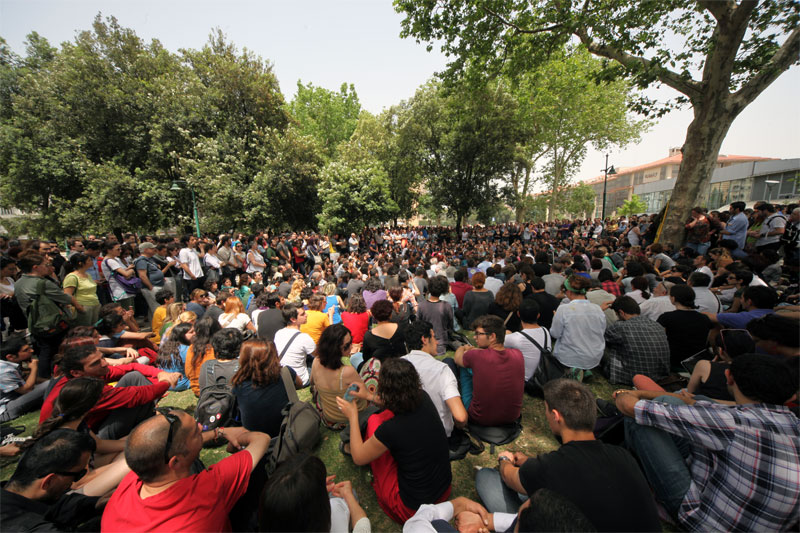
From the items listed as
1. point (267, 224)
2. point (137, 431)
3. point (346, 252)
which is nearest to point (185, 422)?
point (137, 431)

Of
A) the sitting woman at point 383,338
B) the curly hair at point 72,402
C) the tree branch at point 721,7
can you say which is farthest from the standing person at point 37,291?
the tree branch at point 721,7

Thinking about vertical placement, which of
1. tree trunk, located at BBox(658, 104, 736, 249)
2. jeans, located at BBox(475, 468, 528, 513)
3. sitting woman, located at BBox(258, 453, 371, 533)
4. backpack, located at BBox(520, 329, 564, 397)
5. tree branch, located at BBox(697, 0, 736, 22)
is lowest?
jeans, located at BBox(475, 468, 528, 513)

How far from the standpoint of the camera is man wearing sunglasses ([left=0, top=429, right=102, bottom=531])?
5.43 ft

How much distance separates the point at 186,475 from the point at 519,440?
124 inches

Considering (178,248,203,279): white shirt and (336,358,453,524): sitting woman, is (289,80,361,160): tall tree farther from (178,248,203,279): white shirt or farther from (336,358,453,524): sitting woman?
(336,358,453,524): sitting woman

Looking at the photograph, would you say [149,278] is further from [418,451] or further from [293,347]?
[418,451]

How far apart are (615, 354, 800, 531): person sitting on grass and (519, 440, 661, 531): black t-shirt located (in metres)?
0.81

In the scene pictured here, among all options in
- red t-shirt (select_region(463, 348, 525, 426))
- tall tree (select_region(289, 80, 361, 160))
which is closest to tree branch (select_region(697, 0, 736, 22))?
red t-shirt (select_region(463, 348, 525, 426))

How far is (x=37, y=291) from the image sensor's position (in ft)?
13.8

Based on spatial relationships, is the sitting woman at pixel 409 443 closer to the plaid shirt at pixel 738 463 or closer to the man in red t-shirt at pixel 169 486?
the man in red t-shirt at pixel 169 486

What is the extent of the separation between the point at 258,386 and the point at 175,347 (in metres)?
2.43

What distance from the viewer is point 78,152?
15.7 metres

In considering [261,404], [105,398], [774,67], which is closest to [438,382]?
[261,404]

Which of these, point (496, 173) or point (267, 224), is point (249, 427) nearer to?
point (267, 224)
